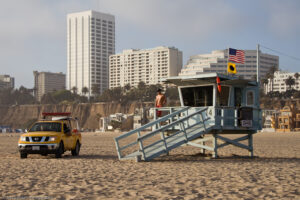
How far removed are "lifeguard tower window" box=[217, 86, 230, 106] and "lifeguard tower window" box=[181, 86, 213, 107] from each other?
374 millimetres

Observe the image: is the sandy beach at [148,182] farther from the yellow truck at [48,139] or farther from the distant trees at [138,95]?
the distant trees at [138,95]

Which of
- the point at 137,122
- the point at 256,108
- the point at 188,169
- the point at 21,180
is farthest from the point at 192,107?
the point at 137,122

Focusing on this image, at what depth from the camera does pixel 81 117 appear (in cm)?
18312

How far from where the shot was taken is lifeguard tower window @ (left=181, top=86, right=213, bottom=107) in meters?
18.3

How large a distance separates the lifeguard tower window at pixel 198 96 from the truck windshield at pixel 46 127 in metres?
5.66

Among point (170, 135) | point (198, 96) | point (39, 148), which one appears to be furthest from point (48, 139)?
point (198, 96)

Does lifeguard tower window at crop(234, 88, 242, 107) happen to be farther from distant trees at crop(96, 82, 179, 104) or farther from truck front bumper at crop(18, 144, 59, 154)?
distant trees at crop(96, 82, 179, 104)

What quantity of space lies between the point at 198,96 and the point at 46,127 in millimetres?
6806

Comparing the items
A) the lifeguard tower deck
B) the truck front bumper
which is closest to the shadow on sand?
the lifeguard tower deck

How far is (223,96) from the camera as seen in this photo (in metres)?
18.5

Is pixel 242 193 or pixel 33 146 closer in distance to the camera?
pixel 242 193

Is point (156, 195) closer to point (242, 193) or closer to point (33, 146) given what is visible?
point (242, 193)

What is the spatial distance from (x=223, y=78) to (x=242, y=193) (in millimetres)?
9442

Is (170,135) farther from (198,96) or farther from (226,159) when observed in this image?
(226,159)
